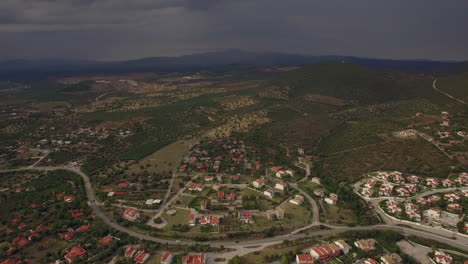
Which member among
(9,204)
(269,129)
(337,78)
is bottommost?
(9,204)

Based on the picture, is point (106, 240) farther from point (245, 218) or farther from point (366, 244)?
point (366, 244)

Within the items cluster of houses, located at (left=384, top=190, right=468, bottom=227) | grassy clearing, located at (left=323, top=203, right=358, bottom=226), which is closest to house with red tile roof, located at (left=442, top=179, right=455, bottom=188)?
cluster of houses, located at (left=384, top=190, right=468, bottom=227)

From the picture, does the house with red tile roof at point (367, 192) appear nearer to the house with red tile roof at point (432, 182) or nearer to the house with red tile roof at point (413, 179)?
the house with red tile roof at point (413, 179)

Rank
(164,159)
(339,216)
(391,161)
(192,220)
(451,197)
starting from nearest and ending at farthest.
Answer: (192,220), (339,216), (451,197), (391,161), (164,159)

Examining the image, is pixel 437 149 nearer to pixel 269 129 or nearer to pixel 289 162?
pixel 289 162

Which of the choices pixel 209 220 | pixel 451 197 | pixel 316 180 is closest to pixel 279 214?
pixel 209 220

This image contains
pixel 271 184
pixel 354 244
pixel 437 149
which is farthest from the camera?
pixel 437 149

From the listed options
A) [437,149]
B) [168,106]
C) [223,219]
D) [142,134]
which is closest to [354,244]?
[223,219]
